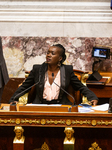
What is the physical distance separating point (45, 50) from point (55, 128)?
8.61ft

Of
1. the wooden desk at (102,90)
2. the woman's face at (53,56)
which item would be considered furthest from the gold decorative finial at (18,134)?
the wooden desk at (102,90)

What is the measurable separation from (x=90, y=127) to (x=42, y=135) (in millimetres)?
449

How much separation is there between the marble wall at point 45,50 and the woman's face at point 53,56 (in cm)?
135

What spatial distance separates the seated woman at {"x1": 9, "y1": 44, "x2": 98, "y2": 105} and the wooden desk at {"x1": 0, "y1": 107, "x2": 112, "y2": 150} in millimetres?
961

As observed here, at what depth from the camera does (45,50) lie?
502 cm

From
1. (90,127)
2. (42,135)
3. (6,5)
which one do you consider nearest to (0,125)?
(42,135)

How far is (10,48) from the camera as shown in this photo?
198 inches

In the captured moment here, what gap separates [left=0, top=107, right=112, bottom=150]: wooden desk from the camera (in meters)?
2.46

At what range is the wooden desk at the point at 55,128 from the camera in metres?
2.46

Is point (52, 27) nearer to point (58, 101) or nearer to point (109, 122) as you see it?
point (58, 101)

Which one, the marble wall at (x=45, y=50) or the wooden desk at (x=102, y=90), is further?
the marble wall at (x=45, y=50)

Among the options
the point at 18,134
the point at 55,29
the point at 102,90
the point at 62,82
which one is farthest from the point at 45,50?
the point at 18,134

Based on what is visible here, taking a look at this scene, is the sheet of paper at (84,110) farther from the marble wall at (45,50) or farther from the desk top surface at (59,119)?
the marble wall at (45,50)

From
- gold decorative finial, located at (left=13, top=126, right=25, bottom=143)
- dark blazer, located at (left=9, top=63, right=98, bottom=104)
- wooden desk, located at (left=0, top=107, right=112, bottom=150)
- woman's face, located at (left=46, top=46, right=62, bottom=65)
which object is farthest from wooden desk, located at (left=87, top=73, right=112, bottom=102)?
gold decorative finial, located at (left=13, top=126, right=25, bottom=143)
